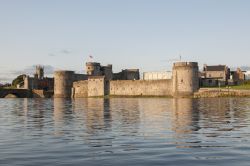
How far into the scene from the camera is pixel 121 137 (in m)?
14.8

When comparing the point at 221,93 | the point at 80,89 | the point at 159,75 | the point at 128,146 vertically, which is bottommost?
the point at 128,146

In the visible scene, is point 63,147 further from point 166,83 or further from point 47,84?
point 47,84

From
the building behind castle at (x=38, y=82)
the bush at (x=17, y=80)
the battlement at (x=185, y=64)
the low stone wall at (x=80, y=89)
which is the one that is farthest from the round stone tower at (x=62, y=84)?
the bush at (x=17, y=80)

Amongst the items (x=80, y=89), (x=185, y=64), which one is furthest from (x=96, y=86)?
(x=185, y=64)

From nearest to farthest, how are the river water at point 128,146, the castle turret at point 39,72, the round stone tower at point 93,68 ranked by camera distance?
the river water at point 128,146 < the round stone tower at point 93,68 < the castle turret at point 39,72

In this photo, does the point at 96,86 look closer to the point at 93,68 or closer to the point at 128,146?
the point at 93,68

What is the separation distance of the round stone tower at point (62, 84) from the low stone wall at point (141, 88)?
15003 millimetres

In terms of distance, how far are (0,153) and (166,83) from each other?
6775 centimetres

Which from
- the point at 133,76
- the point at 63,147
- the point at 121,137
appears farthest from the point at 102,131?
the point at 133,76

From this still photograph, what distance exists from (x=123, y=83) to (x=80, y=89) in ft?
44.5

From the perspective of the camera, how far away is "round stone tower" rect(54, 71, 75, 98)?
96.7 m

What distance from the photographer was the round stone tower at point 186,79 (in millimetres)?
72750

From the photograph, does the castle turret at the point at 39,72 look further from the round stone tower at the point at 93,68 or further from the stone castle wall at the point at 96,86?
the stone castle wall at the point at 96,86

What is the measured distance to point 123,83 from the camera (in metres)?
85.1
